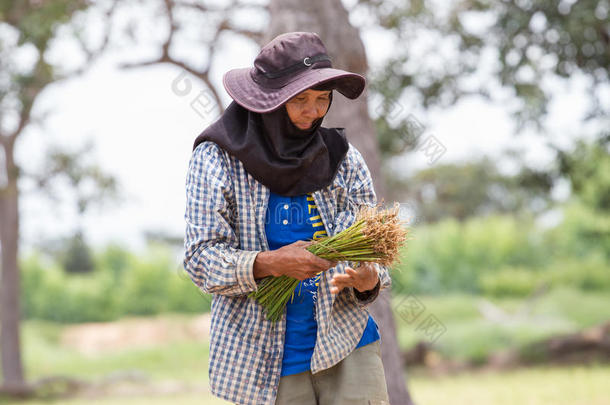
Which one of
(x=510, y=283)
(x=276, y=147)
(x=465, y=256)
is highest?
(x=276, y=147)

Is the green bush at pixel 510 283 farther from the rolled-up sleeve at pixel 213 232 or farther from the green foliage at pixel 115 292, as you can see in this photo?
the rolled-up sleeve at pixel 213 232

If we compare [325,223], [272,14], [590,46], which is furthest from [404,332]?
[325,223]

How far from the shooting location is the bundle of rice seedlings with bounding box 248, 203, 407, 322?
2.16 metres

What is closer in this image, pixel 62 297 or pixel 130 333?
pixel 130 333

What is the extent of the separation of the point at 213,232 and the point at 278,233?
23 cm

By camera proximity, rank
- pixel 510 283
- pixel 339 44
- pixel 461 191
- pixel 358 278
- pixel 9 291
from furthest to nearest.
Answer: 1. pixel 461 191
2. pixel 510 283
3. pixel 9 291
4. pixel 339 44
5. pixel 358 278

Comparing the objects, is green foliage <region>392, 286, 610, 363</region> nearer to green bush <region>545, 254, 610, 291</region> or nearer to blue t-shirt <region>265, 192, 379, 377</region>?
green bush <region>545, 254, 610, 291</region>

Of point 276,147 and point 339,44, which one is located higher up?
point 339,44

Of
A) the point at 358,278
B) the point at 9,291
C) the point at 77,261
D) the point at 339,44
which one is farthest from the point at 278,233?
the point at 77,261

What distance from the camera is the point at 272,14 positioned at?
16.7 ft

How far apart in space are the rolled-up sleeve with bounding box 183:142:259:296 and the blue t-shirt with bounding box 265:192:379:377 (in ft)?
0.44

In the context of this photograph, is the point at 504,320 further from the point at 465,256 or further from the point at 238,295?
the point at 238,295

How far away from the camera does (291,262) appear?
2053 mm

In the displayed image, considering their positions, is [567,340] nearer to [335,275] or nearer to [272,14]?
[272,14]
